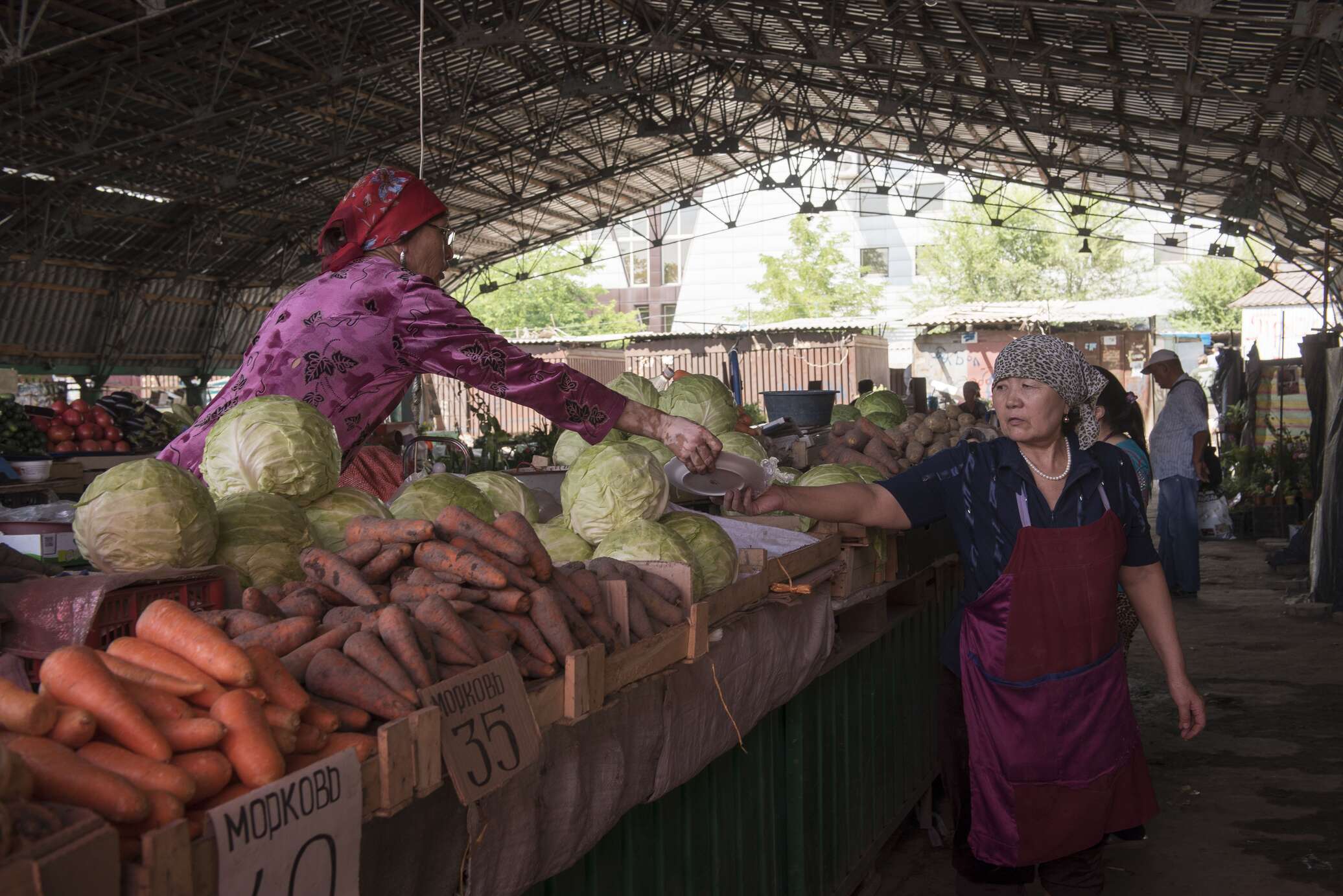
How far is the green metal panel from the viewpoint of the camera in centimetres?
272

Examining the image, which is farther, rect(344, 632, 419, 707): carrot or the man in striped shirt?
the man in striped shirt

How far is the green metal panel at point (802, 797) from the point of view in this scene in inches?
107

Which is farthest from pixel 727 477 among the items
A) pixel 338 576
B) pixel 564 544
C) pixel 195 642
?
pixel 195 642

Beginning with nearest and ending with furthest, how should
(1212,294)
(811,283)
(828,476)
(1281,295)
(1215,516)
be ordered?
(828,476)
(1215,516)
(1281,295)
(811,283)
(1212,294)

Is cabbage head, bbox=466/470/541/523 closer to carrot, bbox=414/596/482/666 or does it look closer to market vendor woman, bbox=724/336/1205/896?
market vendor woman, bbox=724/336/1205/896

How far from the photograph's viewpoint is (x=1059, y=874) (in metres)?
3.12

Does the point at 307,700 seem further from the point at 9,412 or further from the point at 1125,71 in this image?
the point at 1125,71

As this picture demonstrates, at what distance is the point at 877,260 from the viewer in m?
42.5

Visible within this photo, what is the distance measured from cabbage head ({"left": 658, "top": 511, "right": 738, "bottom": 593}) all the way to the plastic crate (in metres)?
1.31

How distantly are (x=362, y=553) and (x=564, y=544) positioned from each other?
3.42 feet

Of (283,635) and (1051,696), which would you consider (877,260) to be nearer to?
(1051,696)

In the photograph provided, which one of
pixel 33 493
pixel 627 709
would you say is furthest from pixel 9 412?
pixel 627 709

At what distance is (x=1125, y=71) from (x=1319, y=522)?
5117 millimetres

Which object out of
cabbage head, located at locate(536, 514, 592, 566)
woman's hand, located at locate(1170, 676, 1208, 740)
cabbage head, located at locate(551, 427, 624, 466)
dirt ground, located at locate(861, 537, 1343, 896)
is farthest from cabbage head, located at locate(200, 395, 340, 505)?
dirt ground, located at locate(861, 537, 1343, 896)
